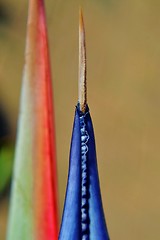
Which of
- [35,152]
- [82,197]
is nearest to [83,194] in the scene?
[82,197]

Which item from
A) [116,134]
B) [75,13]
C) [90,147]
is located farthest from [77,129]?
[75,13]

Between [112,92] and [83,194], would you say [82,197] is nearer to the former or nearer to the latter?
[83,194]

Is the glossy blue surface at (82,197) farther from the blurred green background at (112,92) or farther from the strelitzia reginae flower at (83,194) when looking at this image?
the blurred green background at (112,92)

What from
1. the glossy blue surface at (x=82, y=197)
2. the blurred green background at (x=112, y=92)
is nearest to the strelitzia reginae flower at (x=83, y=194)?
the glossy blue surface at (x=82, y=197)

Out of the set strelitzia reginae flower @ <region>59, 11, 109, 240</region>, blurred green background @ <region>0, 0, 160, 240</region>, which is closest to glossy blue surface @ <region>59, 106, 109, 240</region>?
strelitzia reginae flower @ <region>59, 11, 109, 240</region>

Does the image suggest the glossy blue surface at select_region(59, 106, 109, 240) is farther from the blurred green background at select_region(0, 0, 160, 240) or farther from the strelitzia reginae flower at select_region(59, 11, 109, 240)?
the blurred green background at select_region(0, 0, 160, 240)

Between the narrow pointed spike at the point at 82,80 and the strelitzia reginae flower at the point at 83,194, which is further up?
the narrow pointed spike at the point at 82,80

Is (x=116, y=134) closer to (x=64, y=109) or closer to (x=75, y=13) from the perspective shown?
(x=64, y=109)
